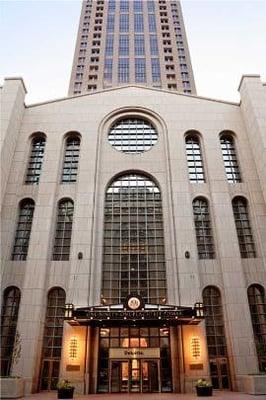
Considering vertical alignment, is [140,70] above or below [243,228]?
above

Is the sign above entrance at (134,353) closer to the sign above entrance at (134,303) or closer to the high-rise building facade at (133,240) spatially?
the high-rise building facade at (133,240)

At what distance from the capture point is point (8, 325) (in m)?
18.6

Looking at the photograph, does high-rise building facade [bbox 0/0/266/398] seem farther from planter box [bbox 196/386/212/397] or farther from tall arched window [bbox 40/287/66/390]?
planter box [bbox 196/386/212/397]

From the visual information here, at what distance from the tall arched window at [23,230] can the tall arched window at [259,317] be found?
15.0m

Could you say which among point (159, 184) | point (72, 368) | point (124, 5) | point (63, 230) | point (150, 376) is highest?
point (124, 5)

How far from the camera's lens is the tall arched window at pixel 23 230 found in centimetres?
2073

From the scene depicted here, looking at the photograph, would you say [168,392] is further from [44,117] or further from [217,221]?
[44,117]

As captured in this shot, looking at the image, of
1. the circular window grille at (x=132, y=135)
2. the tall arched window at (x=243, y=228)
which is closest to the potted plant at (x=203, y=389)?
the tall arched window at (x=243, y=228)

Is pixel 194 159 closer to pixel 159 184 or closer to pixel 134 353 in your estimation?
pixel 159 184

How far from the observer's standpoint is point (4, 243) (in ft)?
67.2

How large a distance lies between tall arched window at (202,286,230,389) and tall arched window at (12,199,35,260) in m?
12.3

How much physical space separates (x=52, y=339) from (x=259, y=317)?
12.7 metres

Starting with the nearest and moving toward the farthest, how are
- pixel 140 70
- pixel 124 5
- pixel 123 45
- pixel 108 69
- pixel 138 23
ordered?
pixel 140 70 < pixel 108 69 < pixel 123 45 < pixel 138 23 < pixel 124 5

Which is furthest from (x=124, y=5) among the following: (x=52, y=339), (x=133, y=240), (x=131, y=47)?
(x=52, y=339)
